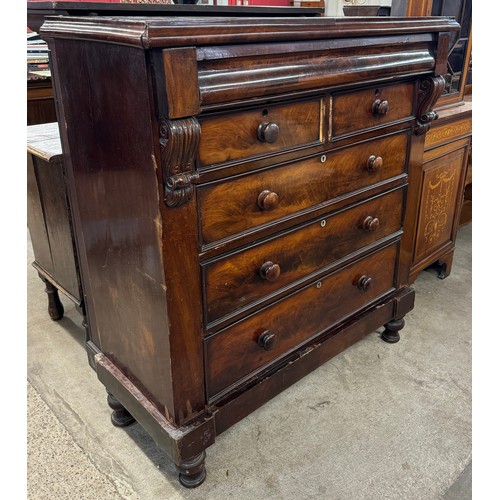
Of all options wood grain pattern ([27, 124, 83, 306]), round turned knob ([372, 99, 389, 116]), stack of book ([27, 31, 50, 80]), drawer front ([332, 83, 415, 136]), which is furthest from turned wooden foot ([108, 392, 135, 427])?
stack of book ([27, 31, 50, 80])

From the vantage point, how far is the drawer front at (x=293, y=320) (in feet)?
4.94

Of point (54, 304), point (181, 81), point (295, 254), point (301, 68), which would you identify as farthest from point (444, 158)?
point (54, 304)

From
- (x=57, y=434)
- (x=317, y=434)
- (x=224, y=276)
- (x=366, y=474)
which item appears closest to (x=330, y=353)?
(x=317, y=434)

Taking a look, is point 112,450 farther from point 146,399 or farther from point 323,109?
point 323,109

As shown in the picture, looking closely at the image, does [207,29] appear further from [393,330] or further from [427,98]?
[393,330]

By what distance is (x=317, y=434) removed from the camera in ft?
5.73

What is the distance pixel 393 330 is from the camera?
220 cm

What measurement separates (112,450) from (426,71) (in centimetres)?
164

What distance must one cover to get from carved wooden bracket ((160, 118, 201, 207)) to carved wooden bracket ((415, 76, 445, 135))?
100 cm

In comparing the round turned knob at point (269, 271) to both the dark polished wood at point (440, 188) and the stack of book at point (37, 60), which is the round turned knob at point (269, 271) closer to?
the dark polished wood at point (440, 188)

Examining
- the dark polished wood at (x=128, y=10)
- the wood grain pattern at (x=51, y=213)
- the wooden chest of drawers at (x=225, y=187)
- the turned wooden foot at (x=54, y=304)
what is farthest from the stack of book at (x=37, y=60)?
the wooden chest of drawers at (x=225, y=187)

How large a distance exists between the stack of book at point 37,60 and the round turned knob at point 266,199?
91.5 inches

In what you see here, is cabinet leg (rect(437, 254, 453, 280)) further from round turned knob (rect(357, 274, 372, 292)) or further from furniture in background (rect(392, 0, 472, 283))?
round turned knob (rect(357, 274, 372, 292))

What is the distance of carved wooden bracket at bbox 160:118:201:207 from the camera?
1.10m
